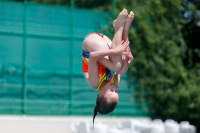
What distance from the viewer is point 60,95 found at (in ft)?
44.6

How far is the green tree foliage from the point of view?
46.9 feet

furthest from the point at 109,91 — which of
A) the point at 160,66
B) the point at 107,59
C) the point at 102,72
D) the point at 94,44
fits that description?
the point at 160,66

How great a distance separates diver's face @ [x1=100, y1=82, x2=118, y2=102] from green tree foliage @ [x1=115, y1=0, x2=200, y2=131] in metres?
7.48

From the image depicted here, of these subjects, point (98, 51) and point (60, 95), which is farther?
point (60, 95)

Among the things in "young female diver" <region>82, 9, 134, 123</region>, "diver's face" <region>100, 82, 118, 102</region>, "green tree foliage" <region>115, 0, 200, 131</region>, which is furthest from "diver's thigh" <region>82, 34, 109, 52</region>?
"green tree foliage" <region>115, 0, 200, 131</region>

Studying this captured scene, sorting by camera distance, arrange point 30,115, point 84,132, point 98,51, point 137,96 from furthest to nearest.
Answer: point 137,96 < point 30,115 < point 84,132 < point 98,51

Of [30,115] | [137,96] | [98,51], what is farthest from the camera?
[137,96]

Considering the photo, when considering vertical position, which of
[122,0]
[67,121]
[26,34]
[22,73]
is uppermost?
[122,0]

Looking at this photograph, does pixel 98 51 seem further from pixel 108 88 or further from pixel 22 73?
pixel 22 73

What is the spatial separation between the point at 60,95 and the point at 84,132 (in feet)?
12.4

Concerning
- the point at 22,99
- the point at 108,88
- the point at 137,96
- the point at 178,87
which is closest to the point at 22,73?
the point at 22,99

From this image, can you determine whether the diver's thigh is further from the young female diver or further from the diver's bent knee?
the diver's bent knee

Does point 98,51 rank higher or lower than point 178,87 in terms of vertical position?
higher

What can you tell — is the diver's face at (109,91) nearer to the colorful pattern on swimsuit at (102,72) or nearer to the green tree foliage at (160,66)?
the colorful pattern on swimsuit at (102,72)
